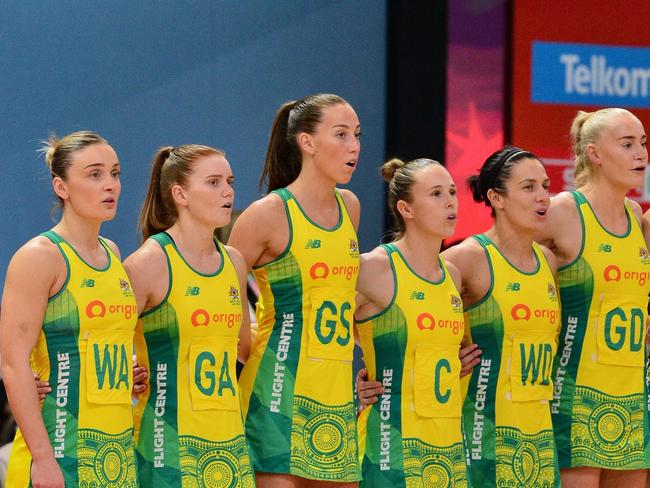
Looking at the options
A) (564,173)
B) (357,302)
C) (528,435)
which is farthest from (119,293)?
(564,173)

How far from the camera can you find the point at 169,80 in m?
6.36

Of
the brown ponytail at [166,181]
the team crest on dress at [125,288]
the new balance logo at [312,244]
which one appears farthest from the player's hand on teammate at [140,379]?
the new balance logo at [312,244]

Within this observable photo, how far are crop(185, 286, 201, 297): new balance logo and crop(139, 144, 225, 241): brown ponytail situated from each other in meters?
0.29

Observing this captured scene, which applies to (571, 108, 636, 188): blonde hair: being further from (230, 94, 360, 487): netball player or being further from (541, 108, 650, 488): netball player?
(230, 94, 360, 487): netball player

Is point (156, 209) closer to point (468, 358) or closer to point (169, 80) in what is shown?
point (468, 358)

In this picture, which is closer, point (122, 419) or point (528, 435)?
point (122, 419)

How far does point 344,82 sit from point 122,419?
3486 millimetres

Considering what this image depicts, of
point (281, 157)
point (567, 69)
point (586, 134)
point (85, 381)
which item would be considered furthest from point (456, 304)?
point (567, 69)

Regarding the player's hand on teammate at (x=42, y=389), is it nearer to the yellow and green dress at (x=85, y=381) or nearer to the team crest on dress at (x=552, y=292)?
the yellow and green dress at (x=85, y=381)

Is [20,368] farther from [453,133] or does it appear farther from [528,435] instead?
[453,133]

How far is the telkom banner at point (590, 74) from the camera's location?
7117mm

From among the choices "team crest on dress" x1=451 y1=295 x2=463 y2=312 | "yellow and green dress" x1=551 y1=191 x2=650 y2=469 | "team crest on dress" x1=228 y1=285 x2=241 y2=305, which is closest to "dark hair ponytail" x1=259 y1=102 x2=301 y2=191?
"team crest on dress" x1=228 y1=285 x2=241 y2=305

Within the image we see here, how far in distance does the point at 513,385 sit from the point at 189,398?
1201 mm

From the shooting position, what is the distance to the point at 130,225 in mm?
6285
